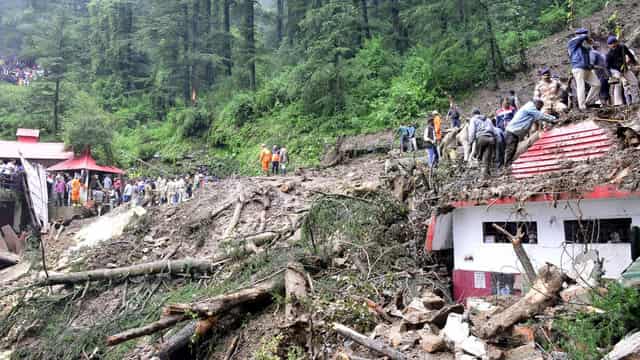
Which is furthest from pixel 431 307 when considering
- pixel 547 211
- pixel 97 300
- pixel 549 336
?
pixel 97 300

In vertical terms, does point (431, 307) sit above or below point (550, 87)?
below

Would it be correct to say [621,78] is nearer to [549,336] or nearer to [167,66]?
[549,336]

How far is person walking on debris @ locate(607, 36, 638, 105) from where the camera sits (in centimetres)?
967

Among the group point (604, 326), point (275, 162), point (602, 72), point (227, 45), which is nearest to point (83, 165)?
point (275, 162)

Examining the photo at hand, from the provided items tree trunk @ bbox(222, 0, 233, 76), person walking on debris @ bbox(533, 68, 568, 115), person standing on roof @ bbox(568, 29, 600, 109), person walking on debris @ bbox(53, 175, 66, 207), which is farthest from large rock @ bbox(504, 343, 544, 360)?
tree trunk @ bbox(222, 0, 233, 76)

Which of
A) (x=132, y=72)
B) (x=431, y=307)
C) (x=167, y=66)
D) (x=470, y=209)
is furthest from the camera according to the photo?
(x=132, y=72)

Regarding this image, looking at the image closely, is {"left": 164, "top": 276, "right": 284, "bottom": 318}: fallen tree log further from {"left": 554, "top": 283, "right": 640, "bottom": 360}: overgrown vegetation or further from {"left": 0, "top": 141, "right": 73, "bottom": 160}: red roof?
{"left": 0, "top": 141, "right": 73, "bottom": 160}: red roof

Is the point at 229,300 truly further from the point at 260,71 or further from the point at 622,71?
the point at 260,71

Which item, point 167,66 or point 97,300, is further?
point 167,66

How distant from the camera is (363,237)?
34.3ft

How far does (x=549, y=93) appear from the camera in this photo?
36.3 ft

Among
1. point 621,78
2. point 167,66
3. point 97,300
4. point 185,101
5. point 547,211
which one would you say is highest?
point 167,66

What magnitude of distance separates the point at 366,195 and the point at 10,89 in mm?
46043

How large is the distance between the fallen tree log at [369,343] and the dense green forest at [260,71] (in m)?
18.1
